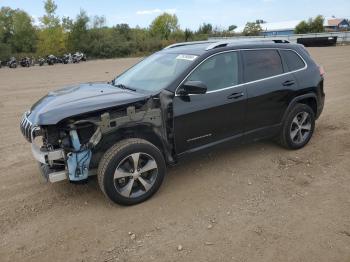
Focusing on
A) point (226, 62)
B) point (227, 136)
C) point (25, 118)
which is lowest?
point (227, 136)

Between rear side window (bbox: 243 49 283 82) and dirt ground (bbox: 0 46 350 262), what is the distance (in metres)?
1.29

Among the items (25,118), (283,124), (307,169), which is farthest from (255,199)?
(25,118)

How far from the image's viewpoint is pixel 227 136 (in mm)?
4738

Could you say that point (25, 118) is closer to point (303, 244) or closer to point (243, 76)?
point (243, 76)

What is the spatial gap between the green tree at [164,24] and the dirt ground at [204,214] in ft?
241

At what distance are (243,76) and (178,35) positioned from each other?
66840 mm

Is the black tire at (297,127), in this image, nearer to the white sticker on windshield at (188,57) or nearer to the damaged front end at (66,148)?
the white sticker on windshield at (188,57)

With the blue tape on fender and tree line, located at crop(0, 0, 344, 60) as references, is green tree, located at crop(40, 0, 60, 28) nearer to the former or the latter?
tree line, located at crop(0, 0, 344, 60)

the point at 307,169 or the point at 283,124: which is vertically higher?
the point at 283,124

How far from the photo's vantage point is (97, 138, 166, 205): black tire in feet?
12.3

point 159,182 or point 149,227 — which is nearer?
point 149,227

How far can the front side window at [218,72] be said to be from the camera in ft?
14.5

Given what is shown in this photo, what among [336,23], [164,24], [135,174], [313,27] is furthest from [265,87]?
[336,23]

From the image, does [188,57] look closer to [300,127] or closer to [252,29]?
[300,127]
